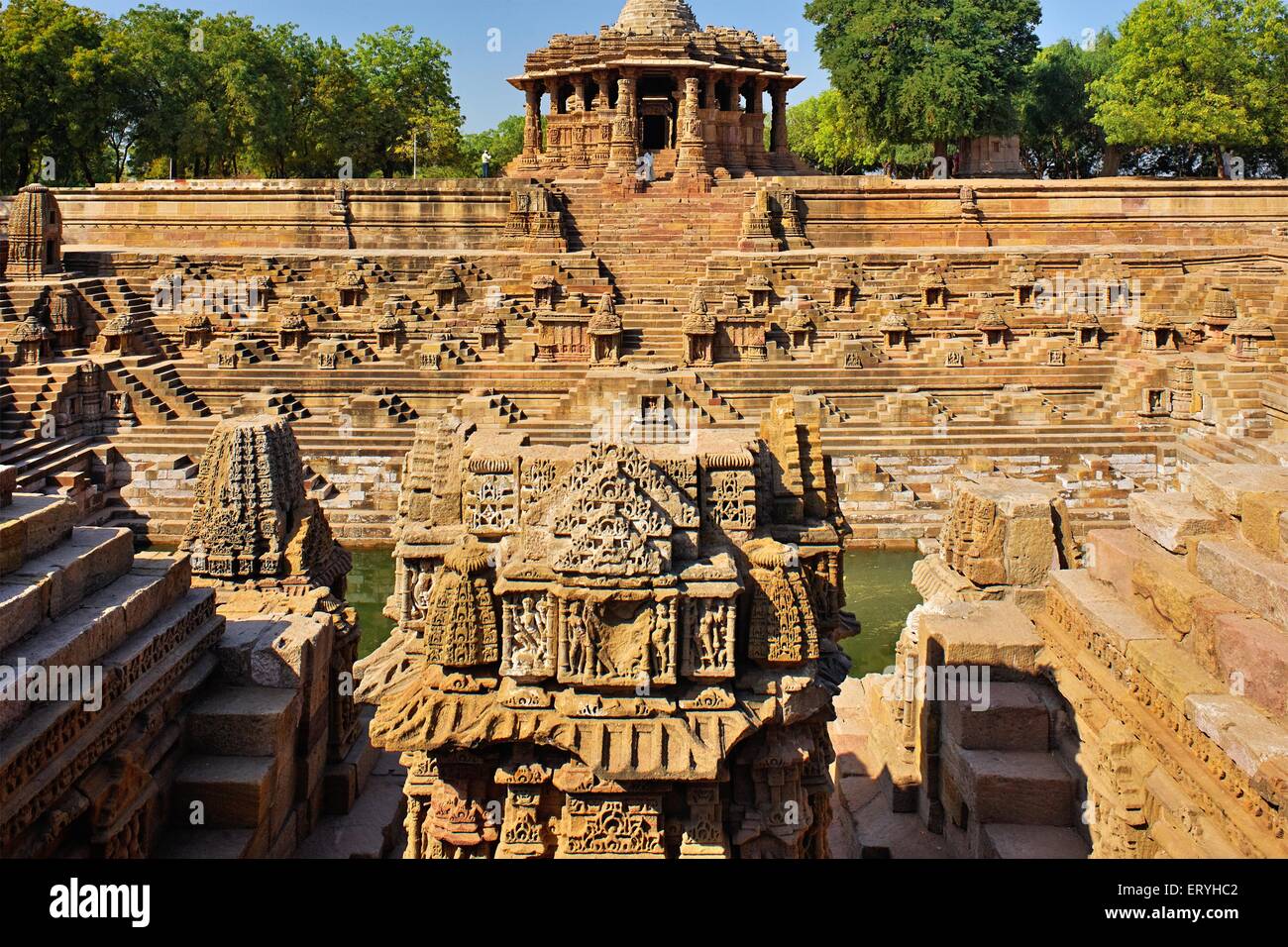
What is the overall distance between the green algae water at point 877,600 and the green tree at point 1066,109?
32.3 metres

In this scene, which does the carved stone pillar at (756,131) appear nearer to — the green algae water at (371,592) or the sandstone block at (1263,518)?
the green algae water at (371,592)

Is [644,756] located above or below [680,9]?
below

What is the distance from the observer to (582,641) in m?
6.09

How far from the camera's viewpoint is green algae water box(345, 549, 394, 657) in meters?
13.7

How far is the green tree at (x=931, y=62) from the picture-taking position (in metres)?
35.2

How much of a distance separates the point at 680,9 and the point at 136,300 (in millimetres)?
21411

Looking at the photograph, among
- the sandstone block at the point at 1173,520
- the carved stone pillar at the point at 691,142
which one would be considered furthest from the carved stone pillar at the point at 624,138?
the sandstone block at the point at 1173,520

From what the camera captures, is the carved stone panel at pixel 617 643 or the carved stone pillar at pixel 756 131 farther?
the carved stone pillar at pixel 756 131

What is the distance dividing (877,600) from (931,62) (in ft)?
86.9

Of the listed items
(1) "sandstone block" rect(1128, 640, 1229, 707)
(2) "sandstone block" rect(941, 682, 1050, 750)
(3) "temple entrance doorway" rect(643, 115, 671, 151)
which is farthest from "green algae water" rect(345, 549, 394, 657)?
(3) "temple entrance doorway" rect(643, 115, 671, 151)

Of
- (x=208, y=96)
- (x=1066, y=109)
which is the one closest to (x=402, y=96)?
(x=208, y=96)

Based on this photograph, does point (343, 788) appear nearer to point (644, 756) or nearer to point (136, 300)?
point (644, 756)

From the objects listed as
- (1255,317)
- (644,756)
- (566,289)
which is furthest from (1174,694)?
(566,289)
